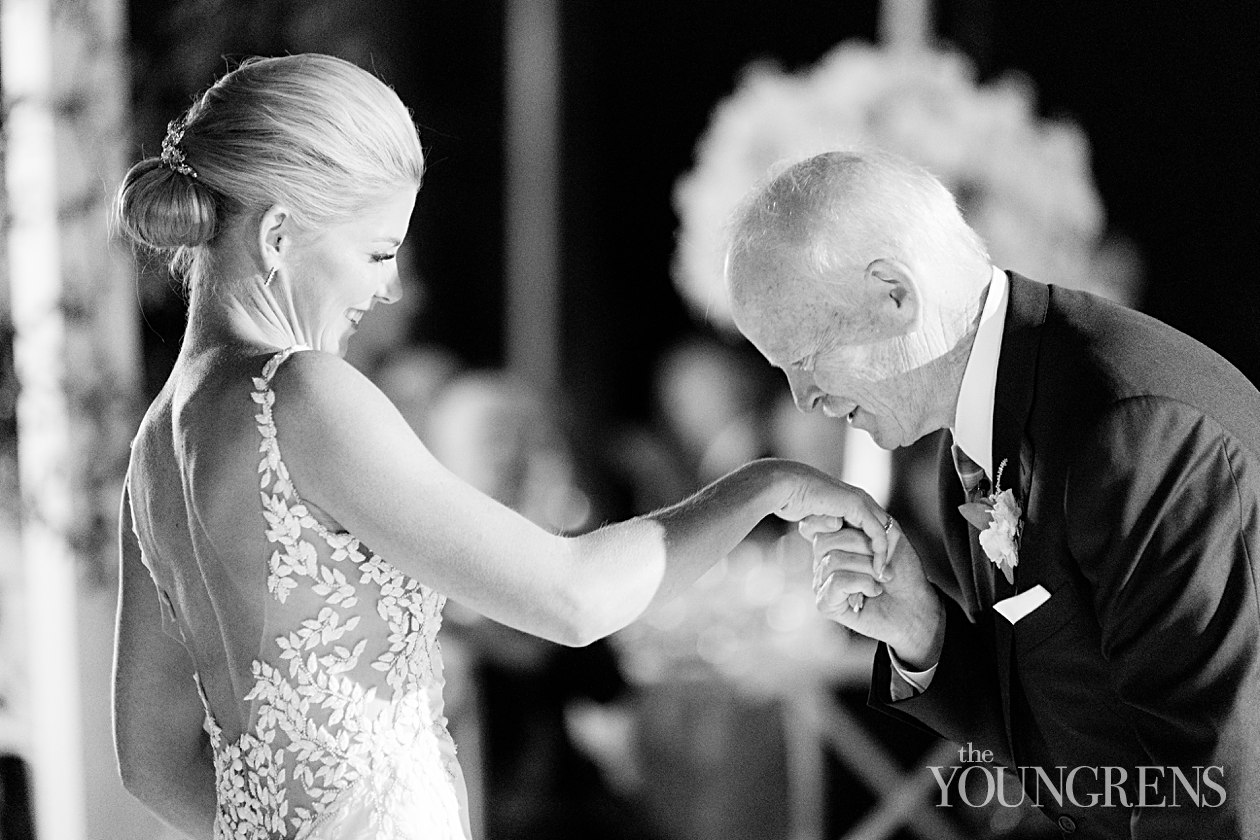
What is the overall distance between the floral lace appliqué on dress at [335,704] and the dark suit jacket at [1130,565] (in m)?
0.92

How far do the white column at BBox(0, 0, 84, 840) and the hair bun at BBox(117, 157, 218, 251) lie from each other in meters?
2.12

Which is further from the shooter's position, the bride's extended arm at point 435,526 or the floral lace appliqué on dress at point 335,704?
the floral lace appliqué on dress at point 335,704

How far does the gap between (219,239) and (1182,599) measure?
146 centimetres

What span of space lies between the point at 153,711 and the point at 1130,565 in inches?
60.6

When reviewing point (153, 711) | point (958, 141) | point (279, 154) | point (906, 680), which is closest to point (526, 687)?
point (958, 141)

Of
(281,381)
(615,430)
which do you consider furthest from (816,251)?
(615,430)

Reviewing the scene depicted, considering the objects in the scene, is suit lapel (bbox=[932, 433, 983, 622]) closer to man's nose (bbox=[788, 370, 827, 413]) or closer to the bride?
man's nose (bbox=[788, 370, 827, 413])

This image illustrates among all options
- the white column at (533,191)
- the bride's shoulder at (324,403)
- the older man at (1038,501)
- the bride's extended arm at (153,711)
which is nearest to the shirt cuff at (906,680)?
the older man at (1038,501)

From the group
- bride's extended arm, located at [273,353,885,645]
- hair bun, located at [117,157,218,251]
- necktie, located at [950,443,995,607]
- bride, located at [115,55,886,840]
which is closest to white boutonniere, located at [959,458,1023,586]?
necktie, located at [950,443,995,607]

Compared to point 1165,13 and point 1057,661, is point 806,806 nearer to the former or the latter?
point 1057,661

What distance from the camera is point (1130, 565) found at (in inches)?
75.9

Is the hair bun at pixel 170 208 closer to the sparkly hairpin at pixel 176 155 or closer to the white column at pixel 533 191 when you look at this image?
the sparkly hairpin at pixel 176 155

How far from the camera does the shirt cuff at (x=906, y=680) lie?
2455 millimetres

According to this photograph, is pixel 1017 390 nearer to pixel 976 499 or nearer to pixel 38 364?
pixel 976 499
